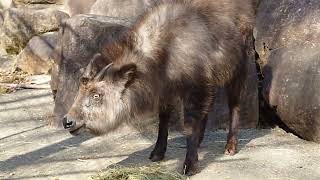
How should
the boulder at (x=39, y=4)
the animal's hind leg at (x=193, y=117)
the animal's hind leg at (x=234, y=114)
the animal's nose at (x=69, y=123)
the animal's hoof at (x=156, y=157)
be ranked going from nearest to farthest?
1. the animal's nose at (x=69, y=123)
2. the animal's hind leg at (x=193, y=117)
3. the animal's hoof at (x=156, y=157)
4. the animal's hind leg at (x=234, y=114)
5. the boulder at (x=39, y=4)

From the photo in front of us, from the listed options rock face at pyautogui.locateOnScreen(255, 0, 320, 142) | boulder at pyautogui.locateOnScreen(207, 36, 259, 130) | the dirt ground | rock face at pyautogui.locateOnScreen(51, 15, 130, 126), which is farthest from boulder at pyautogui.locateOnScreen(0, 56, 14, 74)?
rock face at pyautogui.locateOnScreen(255, 0, 320, 142)

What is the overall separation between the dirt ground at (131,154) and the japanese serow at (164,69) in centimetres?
28

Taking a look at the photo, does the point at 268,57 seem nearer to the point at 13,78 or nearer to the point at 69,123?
the point at 69,123

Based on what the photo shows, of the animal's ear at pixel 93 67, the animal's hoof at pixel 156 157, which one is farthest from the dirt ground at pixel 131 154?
the animal's ear at pixel 93 67

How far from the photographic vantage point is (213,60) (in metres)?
4.55

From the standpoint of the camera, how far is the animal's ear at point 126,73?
4.12m

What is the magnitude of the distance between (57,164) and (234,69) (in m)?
1.72

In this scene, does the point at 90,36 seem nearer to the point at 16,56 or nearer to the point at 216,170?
the point at 216,170

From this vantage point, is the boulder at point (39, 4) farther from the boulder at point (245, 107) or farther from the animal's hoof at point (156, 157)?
the animal's hoof at point (156, 157)

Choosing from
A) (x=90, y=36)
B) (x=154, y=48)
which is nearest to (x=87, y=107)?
(x=154, y=48)

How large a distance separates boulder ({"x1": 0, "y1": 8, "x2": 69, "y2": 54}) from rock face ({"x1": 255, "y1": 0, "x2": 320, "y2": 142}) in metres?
4.34

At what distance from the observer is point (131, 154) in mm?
4961

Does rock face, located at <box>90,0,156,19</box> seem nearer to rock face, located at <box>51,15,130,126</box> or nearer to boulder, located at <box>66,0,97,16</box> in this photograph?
rock face, located at <box>51,15,130,126</box>

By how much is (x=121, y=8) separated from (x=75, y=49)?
1238mm
